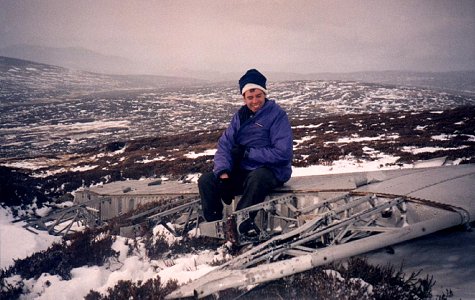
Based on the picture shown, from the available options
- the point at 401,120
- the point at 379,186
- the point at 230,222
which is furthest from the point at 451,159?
the point at 401,120

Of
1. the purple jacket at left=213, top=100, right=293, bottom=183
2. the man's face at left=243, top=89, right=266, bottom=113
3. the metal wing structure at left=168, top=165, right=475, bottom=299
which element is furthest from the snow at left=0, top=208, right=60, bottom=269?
the man's face at left=243, top=89, right=266, bottom=113

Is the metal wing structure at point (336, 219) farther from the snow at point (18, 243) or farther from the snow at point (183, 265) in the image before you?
the snow at point (18, 243)

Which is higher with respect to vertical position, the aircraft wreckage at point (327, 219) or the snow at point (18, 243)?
the aircraft wreckage at point (327, 219)

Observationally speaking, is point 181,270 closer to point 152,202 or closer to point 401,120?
point 152,202

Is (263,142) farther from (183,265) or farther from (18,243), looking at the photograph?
(18,243)

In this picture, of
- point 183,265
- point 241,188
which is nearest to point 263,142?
point 241,188

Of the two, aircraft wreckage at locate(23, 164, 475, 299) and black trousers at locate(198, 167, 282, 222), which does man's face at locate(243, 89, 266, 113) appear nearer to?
black trousers at locate(198, 167, 282, 222)

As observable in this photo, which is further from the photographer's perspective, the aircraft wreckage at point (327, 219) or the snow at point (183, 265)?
the snow at point (183, 265)

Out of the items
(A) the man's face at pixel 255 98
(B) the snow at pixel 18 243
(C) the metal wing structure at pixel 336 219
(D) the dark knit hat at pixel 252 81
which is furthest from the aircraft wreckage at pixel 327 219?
(D) the dark knit hat at pixel 252 81
